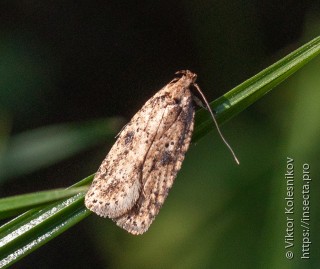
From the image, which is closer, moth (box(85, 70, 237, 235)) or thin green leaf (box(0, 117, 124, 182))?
moth (box(85, 70, 237, 235))

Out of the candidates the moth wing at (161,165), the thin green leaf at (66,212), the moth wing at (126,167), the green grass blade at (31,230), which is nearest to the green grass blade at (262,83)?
the thin green leaf at (66,212)

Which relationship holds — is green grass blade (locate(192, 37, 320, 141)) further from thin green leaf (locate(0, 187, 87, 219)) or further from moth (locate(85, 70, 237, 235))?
thin green leaf (locate(0, 187, 87, 219))

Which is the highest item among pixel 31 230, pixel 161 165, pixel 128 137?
pixel 31 230

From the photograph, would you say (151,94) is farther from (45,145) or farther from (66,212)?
(66,212)

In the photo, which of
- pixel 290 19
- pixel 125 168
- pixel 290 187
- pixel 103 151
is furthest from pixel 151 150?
pixel 290 19

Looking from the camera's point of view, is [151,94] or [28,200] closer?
[28,200]

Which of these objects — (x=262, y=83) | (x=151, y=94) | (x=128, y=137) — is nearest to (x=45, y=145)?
(x=128, y=137)

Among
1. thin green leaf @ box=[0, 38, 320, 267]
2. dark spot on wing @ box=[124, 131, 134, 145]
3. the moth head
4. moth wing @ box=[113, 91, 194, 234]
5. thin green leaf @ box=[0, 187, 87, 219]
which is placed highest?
thin green leaf @ box=[0, 187, 87, 219]

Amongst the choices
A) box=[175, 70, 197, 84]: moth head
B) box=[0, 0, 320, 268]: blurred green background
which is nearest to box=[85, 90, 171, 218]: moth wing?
box=[175, 70, 197, 84]: moth head
